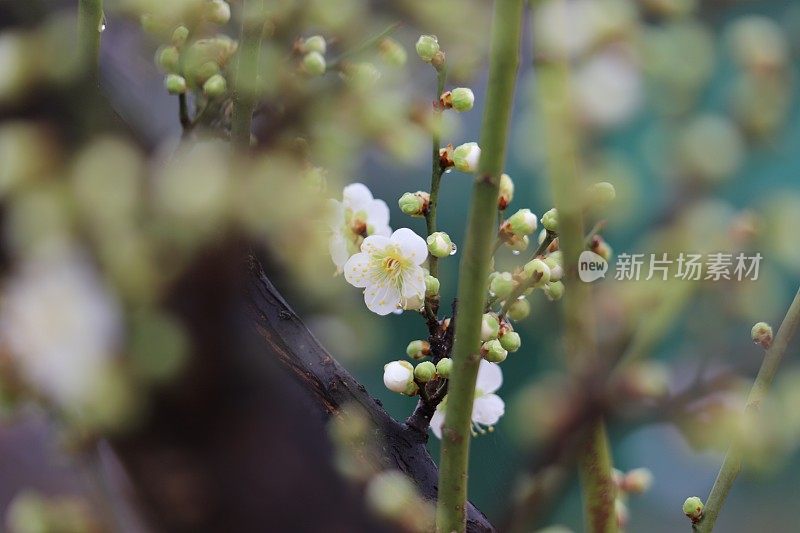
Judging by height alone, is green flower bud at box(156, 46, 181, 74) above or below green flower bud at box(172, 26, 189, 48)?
below

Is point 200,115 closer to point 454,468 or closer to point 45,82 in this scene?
point 45,82

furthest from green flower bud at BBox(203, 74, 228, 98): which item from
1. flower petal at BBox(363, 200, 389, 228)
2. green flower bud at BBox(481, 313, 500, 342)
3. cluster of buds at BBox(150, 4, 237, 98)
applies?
green flower bud at BBox(481, 313, 500, 342)

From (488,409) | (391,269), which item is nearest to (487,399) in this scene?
(488,409)

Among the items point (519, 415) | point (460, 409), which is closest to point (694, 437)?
point (519, 415)

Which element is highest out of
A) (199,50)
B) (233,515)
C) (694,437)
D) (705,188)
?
(705,188)

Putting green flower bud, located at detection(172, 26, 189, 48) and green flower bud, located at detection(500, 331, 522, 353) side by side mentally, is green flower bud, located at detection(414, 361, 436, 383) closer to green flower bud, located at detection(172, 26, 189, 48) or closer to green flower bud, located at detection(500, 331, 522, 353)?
green flower bud, located at detection(500, 331, 522, 353)

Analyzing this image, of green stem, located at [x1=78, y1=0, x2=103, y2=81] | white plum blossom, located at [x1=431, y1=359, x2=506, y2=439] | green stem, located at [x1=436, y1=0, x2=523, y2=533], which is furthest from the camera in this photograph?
white plum blossom, located at [x1=431, y1=359, x2=506, y2=439]

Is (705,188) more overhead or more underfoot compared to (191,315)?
more overhead
